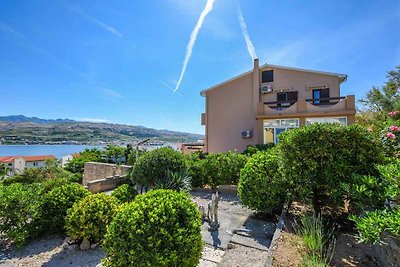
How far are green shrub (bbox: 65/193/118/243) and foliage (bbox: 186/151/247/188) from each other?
518cm

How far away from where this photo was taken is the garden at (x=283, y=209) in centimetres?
357

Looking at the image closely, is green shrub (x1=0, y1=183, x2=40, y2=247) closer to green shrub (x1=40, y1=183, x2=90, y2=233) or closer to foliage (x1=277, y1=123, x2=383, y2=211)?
green shrub (x1=40, y1=183, x2=90, y2=233)

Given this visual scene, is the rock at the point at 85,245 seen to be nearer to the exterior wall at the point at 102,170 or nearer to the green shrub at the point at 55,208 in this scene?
the green shrub at the point at 55,208

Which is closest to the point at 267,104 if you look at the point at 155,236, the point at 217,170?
the point at 217,170

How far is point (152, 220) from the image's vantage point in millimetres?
3615

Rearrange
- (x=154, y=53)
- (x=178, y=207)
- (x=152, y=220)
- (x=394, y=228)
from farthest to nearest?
(x=154, y=53), (x=178, y=207), (x=152, y=220), (x=394, y=228)

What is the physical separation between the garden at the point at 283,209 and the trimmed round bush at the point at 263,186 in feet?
0.10

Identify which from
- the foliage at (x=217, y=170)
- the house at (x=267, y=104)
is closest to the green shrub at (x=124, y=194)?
the foliage at (x=217, y=170)

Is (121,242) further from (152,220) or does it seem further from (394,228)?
(394,228)

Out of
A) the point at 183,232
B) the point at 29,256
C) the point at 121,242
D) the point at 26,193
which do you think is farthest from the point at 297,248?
the point at 26,193

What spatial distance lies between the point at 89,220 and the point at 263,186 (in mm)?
5109

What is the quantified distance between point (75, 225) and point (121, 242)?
284 cm

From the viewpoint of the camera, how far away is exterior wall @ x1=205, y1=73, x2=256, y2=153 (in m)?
19.6

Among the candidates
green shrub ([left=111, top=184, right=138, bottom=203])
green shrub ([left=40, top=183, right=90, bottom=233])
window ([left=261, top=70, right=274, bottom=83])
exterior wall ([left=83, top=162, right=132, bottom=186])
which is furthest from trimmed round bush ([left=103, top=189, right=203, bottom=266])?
window ([left=261, top=70, right=274, bottom=83])
